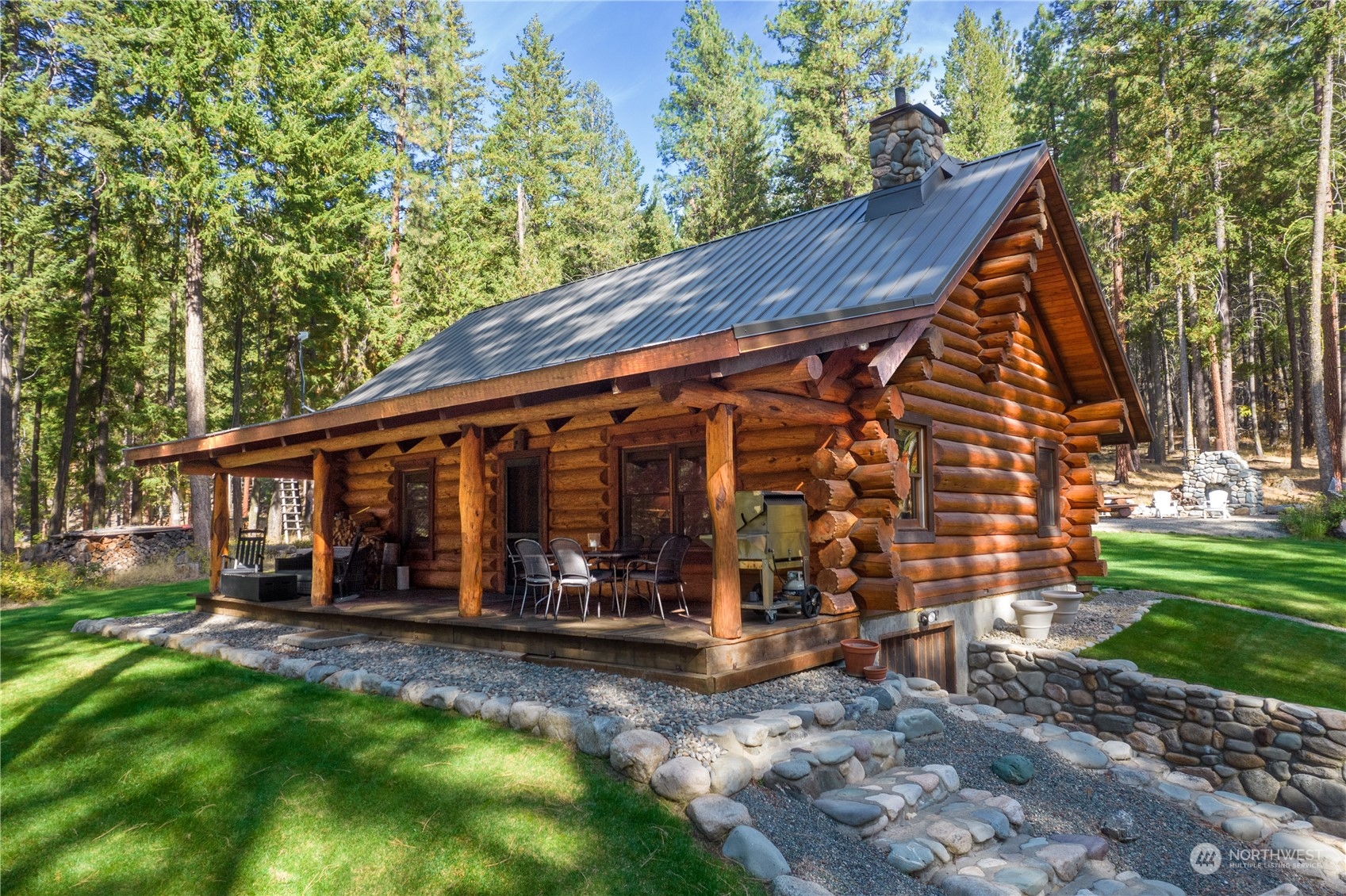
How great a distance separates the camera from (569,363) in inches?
243

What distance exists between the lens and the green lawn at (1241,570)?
11.6 metres

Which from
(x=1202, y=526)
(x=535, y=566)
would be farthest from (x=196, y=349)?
(x=1202, y=526)

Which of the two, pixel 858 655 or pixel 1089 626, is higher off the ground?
pixel 858 655

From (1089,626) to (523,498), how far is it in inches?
314

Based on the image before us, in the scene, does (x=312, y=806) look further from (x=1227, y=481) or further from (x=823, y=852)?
(x=1227, y=481)

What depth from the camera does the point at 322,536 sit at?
10289mm

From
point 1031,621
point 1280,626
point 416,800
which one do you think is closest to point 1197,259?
point 1280,626

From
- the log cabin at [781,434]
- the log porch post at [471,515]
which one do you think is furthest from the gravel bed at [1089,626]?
the log porch post at [471,515]

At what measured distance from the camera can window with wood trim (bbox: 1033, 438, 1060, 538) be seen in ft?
39.6

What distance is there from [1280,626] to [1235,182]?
1028 inches

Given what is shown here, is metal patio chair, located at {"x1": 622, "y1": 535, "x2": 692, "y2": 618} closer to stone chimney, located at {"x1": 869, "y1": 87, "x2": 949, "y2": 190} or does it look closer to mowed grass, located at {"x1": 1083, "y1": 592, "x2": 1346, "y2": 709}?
mowed grass, located at {"x1": 1083, "y1": 592, "x2": 1346, "y2": 709}

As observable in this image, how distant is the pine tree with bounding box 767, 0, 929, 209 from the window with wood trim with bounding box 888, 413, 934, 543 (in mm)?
21143

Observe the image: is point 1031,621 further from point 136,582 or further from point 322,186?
point 322,186

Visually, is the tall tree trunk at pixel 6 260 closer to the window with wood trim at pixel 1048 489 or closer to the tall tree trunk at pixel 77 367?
the tall tree trunk at pixel 77 367
